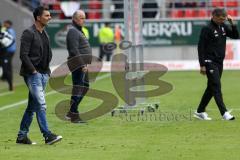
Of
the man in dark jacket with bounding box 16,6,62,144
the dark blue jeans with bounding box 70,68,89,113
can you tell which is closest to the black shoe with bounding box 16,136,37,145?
the man in dark jacket with bounding box 16,6,62,144

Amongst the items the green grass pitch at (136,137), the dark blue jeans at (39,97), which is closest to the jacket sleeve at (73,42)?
the green grass pitch at (136,137)

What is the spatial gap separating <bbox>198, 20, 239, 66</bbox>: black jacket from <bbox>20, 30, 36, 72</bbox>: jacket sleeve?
4.26 m

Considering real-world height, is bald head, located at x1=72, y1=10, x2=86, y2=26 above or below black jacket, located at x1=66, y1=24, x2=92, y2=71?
above

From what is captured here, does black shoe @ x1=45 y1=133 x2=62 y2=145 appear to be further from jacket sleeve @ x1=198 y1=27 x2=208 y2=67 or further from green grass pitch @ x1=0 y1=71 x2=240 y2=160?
jacket sleeve @ x1=198 y1=27 x2=208 y2=67

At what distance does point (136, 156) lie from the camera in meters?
11.0

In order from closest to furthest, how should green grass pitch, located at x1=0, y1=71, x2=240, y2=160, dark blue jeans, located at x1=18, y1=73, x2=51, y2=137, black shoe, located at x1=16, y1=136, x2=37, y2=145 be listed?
green grass pitch, located at x1=0, y1=71, x2=240, y2=160 → dark blue jeans, located at x1=18, y1=73, x2=51, y2=137 → black shoe, located at x1=16, y1=136, x2=37, y2=145

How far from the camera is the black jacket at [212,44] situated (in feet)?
49.6

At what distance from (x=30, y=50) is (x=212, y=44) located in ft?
14.6

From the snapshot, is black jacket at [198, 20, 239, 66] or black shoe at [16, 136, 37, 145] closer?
black shoe at [16, 136, 37, 145]

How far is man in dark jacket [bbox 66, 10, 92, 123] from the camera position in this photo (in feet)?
49.9

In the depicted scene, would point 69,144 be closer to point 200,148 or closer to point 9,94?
point 200,148

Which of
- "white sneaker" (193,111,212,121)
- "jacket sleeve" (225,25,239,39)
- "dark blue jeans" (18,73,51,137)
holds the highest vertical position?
"jacket sleeve" (225,25,239,39)

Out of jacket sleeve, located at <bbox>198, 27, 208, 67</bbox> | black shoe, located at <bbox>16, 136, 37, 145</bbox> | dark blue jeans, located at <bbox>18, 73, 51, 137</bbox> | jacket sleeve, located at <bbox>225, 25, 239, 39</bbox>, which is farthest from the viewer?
jacket sleeve, located at <bbox>225, 25, 239, 39</bbox>

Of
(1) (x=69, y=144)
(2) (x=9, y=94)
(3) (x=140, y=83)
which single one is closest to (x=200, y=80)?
(2) (x=9, y=94)
